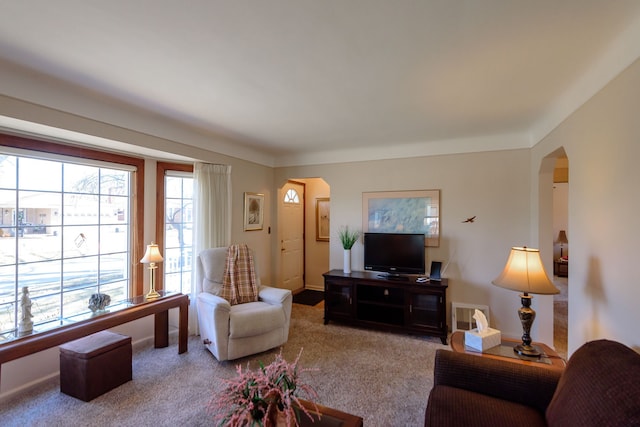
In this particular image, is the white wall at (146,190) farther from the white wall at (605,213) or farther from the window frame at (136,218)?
the white wall at (605,213)

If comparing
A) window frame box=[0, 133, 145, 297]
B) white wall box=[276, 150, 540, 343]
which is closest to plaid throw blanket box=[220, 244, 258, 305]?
window frame box=[0, 133, 145, 297]

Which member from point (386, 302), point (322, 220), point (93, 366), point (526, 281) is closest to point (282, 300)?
point (386, 302)

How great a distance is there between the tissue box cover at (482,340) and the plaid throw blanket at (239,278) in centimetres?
223

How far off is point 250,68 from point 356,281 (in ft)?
9.10

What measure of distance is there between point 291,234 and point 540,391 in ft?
13.8

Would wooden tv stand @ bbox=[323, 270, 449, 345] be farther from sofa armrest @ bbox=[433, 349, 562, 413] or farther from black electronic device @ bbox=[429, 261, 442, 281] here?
sofa armrest @ bbox=[433, 349, 562, 413]

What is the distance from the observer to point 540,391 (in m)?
1.59

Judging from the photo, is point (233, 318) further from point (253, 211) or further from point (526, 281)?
point (526, 281)

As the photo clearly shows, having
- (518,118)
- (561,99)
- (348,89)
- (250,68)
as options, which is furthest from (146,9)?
(518,118)

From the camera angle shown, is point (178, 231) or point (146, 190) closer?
point (146, 190)

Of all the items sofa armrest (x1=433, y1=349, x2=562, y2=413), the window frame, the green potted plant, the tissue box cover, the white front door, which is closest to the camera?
sofa armrest (x1=433, y1=349, x2=562, y2=413)

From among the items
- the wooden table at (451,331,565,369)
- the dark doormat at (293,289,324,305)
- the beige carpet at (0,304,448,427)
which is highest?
the wooden table at (451,331,565,369)

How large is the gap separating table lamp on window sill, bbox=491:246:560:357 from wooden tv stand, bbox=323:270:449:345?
137cm

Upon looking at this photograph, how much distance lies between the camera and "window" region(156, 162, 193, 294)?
3.58 metres
